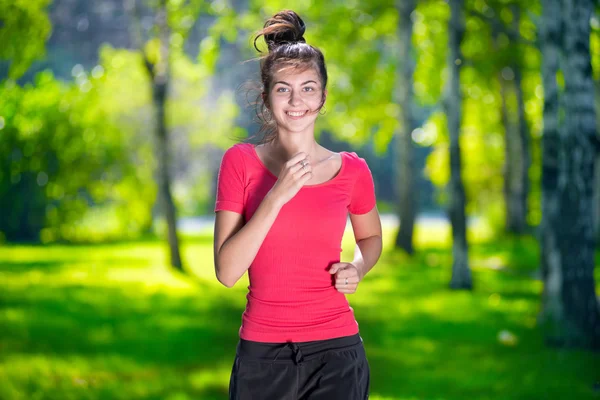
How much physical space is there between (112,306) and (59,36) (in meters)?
14.7

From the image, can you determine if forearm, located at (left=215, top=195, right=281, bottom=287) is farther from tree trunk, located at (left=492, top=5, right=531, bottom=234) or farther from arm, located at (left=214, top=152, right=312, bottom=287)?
tree trunk, located at (left=492, top=5, right=531, bottom=234)

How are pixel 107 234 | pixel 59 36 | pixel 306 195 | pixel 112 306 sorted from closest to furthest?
pixel 306 195 < pixel 112 306 < pixel 107 234 < pixel 59 36

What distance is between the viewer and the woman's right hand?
1895 mm

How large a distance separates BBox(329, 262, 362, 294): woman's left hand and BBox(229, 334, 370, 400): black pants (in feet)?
0.45

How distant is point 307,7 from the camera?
1414cm

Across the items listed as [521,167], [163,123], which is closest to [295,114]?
[163,123]

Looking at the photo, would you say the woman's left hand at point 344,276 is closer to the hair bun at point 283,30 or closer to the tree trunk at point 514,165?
the hair bun at point 283,30

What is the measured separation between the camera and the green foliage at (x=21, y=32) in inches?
352

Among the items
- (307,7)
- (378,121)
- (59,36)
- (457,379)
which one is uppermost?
(59,36)

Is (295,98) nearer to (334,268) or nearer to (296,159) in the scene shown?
(296,159)

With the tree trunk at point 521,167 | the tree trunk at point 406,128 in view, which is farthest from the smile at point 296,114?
→ the tree trunk at point 521,167

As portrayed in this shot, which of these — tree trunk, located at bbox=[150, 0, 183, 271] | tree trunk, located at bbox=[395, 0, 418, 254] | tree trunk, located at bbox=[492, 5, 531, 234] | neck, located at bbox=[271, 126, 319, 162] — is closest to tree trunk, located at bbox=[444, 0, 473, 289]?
tree trunk, located at bbox=[395, 0, 418, 254]

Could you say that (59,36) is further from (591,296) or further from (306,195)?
(306,195)

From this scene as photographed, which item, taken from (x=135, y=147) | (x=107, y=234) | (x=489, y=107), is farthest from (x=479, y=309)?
(x=135, y=147)
